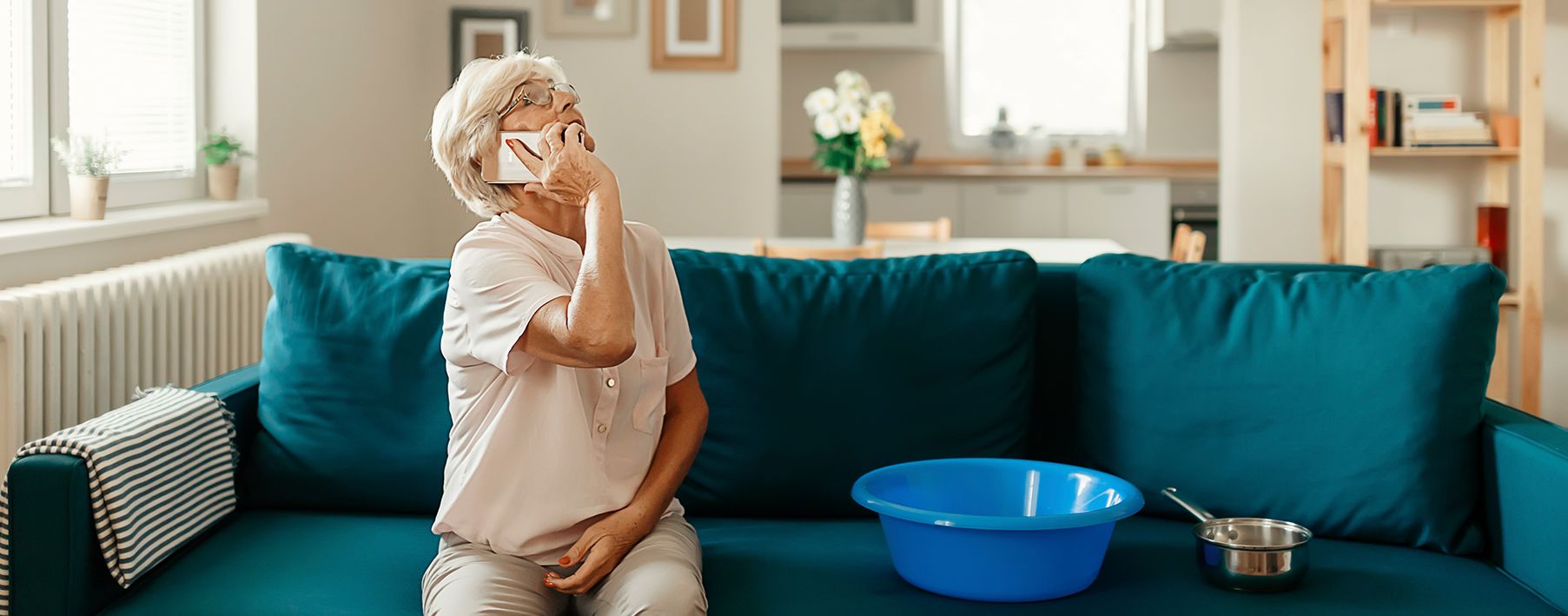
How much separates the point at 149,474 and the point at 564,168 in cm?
72

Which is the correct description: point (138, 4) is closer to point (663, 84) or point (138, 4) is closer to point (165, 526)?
point (165, 526)

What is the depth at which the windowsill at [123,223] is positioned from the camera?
8.64ft

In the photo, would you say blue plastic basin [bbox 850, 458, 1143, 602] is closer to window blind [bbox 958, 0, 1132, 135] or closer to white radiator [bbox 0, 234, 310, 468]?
white radiator [bbox 0, 234, 310, 468]

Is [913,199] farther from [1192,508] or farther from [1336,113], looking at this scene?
[1192,508]

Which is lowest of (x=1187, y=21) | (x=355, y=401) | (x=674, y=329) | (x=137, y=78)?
(x=355, y=401)

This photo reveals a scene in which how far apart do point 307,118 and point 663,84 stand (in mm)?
1801

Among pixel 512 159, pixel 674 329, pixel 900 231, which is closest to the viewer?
pixel 512 159

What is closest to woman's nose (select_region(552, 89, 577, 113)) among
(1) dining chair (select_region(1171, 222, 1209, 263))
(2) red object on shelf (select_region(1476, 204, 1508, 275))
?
(1) dining chair (select_region(1171, 222, 1209, 263))

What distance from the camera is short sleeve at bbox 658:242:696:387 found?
1.90 meters

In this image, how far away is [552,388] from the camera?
1729 mm

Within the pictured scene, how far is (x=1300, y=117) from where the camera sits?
202 inches

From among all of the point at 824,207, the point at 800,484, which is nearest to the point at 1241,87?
the point at 824,207

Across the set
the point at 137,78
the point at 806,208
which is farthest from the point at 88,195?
the point at 806,208

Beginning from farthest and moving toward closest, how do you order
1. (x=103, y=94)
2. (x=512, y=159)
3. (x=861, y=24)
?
(x=861, y=24)
(x=103, y=94)
(x=512, y=159)
